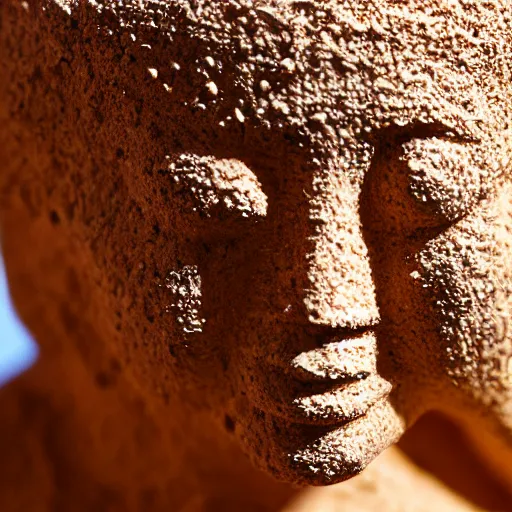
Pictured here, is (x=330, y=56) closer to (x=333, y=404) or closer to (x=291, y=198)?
(x=291, y=198)

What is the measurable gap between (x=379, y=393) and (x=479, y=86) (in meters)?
0.30

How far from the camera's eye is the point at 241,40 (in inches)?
20.3

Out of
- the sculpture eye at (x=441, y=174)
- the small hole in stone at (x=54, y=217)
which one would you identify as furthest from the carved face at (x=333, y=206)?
the small hole in stone at (x=54, y=217)

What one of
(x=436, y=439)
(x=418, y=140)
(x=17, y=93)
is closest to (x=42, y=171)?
(x=17, y=93)

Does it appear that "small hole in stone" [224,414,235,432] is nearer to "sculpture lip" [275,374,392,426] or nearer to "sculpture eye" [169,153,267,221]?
"sculpture lip" [275,374,392,426]

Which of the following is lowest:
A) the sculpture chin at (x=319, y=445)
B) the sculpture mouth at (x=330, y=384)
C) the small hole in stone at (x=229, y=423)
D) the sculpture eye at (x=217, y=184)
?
the sculpture chin at (x=319, y=445)

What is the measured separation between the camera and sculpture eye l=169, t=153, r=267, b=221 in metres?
0.55

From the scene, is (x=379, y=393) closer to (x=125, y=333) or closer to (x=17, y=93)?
(x=125, y=333)

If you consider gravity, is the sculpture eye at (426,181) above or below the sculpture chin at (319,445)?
above

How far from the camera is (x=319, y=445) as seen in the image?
1.99 feet

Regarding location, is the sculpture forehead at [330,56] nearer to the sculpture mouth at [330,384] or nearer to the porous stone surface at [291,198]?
the porous stone surface at [291,198]

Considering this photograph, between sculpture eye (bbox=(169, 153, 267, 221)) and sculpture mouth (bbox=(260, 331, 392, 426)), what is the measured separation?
0.48 feet

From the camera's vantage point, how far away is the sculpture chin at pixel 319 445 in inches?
24.0

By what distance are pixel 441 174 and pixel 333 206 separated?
0.32 feet
